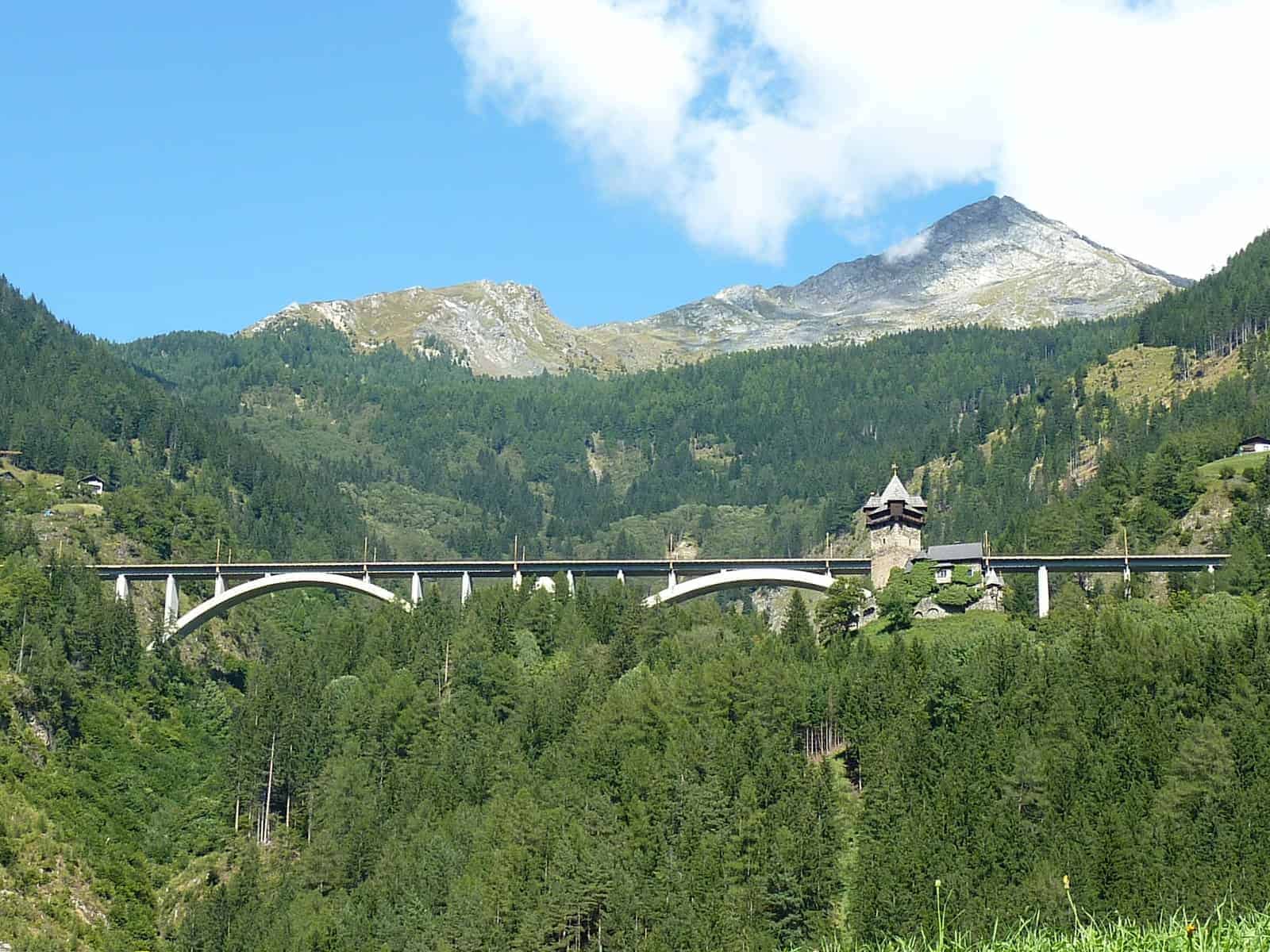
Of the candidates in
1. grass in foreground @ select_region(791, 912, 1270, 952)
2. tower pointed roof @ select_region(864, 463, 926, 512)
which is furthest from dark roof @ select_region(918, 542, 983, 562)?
grass in foreground @ select_region(791, 912, 1270, 952)

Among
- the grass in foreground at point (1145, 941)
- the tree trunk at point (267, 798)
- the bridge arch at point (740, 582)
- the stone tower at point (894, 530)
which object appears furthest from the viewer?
the bridge arch at point (740, 582)

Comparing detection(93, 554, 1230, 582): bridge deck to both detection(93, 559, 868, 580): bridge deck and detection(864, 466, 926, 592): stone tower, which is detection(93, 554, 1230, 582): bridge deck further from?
detection(864, 466, 926, 592): stone tower

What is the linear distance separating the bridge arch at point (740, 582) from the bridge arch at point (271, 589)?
2390 centimetres

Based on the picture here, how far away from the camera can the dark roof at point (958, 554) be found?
118 meters

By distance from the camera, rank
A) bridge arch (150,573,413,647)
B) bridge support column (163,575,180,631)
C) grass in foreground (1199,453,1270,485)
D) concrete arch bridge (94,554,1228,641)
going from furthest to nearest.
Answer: grass in foreground (1199,453,1270,485) < bridge support column (163,575,180,631) < bridge arch (150,573,413,647) < concrete arch bridge (94,554,1228,641)

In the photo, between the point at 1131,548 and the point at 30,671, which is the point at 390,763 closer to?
the point at 30,671

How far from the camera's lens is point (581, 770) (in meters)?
100

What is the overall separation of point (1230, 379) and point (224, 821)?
429 ft

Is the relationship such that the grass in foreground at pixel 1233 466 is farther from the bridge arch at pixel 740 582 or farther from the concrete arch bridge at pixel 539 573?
the bridge arch at pixel 740 582

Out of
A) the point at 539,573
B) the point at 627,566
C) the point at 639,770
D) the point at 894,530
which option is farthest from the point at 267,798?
the point at 539,573

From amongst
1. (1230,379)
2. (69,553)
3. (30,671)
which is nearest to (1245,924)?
(30,671)

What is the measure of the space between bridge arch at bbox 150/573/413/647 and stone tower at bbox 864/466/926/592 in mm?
42242

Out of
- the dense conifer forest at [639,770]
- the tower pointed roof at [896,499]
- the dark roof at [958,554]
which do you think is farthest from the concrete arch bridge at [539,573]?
the tower pointed roof at [896,499]

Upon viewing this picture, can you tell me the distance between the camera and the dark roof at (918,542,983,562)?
388ft
